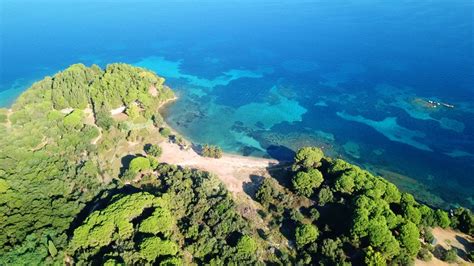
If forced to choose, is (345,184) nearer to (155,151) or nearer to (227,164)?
(227,164)

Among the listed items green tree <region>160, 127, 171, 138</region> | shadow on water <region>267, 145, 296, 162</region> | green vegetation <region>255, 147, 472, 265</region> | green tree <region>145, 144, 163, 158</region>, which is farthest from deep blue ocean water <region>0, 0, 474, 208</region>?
green tree <region>145, 144, 163, 158</region>

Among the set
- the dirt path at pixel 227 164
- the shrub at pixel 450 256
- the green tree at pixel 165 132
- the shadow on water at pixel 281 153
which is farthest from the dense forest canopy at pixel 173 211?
the shadow on water at pixel 281 153

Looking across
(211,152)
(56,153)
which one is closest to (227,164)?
(211,152)

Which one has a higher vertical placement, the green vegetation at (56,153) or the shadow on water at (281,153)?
the green vegetation at (56,153)

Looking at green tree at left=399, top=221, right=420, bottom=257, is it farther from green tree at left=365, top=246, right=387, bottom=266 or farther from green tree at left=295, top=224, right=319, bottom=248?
green tree at left=295, top=224, right=319, bottom=248

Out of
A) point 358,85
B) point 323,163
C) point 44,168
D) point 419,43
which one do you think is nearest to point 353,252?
point 323,163

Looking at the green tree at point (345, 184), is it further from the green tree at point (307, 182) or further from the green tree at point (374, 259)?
the green tree at point (374, 259)
